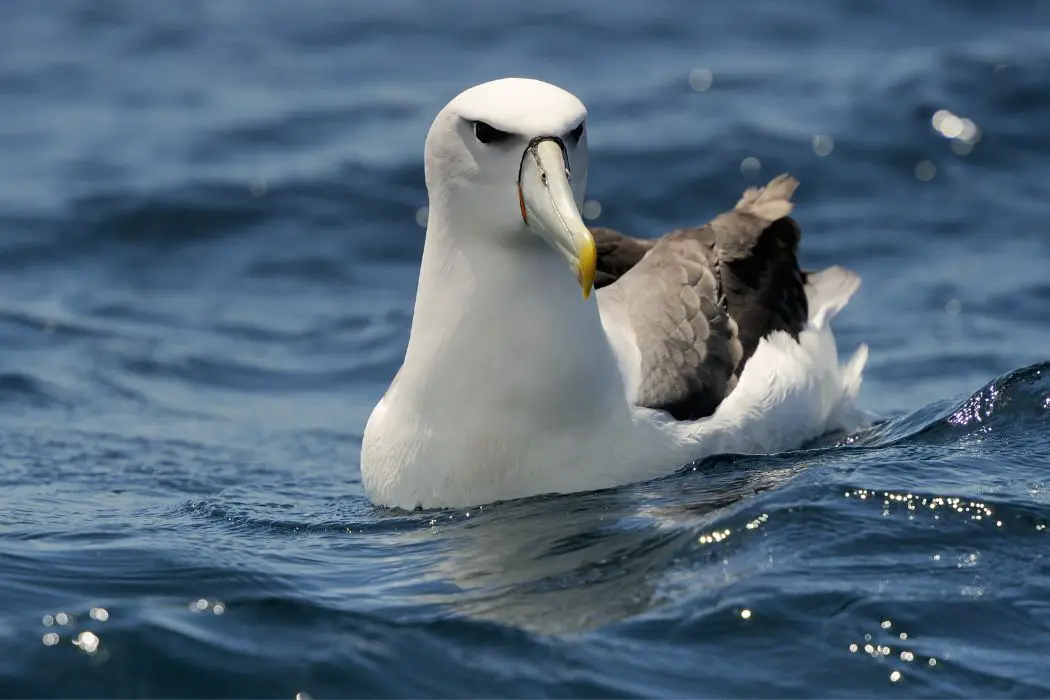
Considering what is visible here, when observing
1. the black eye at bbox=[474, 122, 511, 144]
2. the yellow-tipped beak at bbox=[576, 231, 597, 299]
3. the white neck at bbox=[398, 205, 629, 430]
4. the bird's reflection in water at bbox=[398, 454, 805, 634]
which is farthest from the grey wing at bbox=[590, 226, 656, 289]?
the yellow-tipped beak at bbox=[576, 231, 597, 299]

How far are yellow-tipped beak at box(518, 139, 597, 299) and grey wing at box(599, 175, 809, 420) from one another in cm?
114

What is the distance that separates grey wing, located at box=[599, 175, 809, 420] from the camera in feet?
24.0

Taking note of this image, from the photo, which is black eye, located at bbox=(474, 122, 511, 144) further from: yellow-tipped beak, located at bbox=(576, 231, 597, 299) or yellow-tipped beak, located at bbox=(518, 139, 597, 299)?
yellow-tipped beak, located at bbox=(576, 231, 597, 299)

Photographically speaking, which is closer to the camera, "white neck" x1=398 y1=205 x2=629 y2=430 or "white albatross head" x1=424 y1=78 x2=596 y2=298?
"white albatross head" x1=424 y1=78 x2=596 y2=298

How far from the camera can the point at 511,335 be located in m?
6.64

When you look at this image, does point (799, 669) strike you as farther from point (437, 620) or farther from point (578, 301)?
point (578, 301)

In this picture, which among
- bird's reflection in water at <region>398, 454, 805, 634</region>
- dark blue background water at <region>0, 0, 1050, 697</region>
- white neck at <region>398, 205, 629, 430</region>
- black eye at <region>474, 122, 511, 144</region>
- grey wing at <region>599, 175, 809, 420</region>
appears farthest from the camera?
grey wing at <region>599, 175, 809, 420</region>

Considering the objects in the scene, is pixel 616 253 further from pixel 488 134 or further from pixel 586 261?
pixel 586 261

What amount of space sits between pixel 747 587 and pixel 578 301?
157cm

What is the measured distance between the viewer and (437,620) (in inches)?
213

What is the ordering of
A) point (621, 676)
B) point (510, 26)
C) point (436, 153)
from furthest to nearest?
point (510, 26) < point (436, 153) < point (621, 676)

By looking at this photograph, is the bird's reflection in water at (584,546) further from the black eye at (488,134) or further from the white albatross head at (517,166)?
the black eye at (488,134)

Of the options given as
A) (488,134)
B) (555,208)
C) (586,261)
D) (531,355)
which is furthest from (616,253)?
(586,261)

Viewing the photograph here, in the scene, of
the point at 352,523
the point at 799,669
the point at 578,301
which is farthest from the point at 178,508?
the point at 799,669
